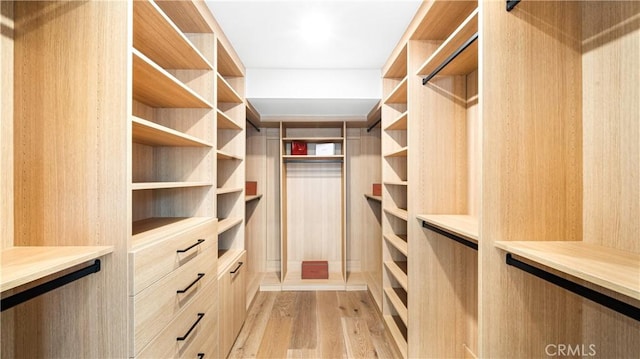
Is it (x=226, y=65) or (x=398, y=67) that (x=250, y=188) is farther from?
(x=398, y=67)

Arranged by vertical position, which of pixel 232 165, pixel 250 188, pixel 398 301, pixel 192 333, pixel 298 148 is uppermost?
pixel 298 148

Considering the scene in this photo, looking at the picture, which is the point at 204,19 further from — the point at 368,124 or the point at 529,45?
the point at 368,124

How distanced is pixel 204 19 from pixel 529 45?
170 centimetres

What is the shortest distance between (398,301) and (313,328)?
788 millimetres

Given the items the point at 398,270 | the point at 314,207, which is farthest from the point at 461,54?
the point at 314,207

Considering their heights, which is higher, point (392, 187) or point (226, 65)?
point (226, 65)

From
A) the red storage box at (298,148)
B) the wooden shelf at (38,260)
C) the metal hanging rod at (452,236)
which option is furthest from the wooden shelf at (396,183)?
the wooden shelf at (38,260)

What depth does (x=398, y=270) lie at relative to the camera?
2.46 meters

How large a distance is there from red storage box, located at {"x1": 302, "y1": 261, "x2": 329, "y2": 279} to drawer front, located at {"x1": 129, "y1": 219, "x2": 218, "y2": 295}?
1973mm

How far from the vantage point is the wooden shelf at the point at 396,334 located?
208 cm

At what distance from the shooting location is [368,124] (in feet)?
11.9

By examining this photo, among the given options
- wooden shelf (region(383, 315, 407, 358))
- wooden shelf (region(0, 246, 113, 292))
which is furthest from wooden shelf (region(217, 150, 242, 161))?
wooden shelf (region(383, 315, 407, 358))

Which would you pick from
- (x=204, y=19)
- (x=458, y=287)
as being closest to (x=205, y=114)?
(x=204, y=19)

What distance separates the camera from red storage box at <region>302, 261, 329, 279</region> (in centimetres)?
354
